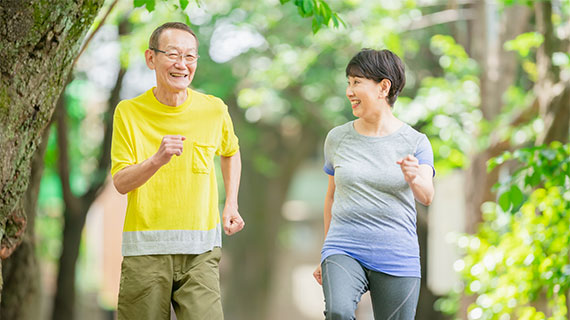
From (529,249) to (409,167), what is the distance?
10.4 feet

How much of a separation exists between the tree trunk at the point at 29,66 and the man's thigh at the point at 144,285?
2.40ft

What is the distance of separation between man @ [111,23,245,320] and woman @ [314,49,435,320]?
1.77ft

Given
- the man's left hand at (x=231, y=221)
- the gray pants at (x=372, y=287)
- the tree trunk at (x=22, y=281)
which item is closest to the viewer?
the gray pants at (x=372, y=287)

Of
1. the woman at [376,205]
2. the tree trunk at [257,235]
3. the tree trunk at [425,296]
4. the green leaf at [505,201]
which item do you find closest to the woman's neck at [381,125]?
the woman at [376,205]

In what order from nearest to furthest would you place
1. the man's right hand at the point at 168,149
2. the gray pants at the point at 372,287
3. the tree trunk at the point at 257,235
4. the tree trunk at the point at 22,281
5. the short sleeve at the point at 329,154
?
the man's right hand at the point at 168,149 → the gray pants at the point at 372,287 → the short sleeve at the point at 329,154 → the tree trunk at the point at 22,281 → the tree trunk at the point at 257,235

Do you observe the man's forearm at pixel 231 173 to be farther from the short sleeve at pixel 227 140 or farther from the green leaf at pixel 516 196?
the green leaf at pixel 516 196

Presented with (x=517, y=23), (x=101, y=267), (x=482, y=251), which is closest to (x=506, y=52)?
(x=517, y=23)

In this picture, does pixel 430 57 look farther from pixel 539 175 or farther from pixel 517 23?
pixel 539 175

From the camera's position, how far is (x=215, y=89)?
→ 43.5 feet

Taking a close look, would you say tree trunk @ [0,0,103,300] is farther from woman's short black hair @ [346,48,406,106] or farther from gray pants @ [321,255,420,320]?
gray pants @ [321,255,420,320]

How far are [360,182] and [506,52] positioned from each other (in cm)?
675

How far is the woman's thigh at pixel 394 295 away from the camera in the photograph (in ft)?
12.3

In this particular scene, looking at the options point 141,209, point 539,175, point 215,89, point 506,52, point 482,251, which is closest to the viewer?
point 141,209

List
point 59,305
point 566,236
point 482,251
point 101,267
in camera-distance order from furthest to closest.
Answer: point 101,267, point 59,305, point 482,251, point 566,236
